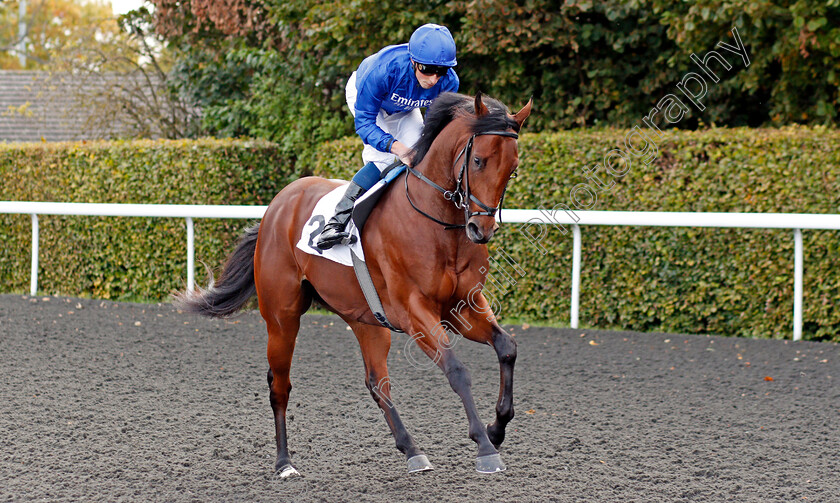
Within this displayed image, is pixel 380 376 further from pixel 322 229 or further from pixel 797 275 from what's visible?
pixel 797 275

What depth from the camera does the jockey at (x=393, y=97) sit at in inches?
151

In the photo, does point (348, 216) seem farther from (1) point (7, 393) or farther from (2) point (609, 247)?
(2) point (609, 247)

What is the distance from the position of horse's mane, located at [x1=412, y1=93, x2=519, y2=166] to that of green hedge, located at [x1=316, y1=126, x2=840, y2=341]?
4373 mm

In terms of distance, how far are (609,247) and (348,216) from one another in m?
4.41

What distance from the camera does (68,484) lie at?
381cm

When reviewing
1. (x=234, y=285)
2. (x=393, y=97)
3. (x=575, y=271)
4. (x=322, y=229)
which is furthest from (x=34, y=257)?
(x=393, y=97)

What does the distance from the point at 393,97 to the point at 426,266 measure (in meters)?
0.92

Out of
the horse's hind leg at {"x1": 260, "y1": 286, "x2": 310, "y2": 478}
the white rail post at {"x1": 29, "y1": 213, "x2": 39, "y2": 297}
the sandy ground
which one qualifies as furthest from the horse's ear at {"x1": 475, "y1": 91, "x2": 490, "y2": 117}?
the white rail post at {"x1": 29, "y1": 213, "x2": 39, "y2": 297}

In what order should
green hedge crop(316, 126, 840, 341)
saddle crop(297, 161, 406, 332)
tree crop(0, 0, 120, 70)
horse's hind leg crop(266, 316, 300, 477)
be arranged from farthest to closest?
tree crop(0, 0, 120, 70), green hedge crop(316, 126, 840, 341), horse's hind leg crop(266, 316, 300, 477), saddle crop(297, 161, 406, 332)

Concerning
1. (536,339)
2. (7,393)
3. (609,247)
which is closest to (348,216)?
(7,393)

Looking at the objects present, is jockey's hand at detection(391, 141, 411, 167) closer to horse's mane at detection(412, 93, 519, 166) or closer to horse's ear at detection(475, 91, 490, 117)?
horse's mane at detection(412, 93, 519, 166)

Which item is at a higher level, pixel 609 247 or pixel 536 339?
pixel 609 247

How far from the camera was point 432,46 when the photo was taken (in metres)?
3.80

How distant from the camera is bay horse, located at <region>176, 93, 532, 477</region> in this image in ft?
11.3
